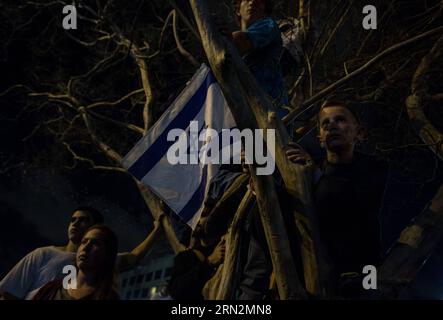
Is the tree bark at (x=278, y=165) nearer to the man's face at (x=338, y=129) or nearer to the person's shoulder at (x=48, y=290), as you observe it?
the man's face at (x=338, y=129)

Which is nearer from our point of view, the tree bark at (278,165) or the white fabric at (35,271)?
the tree bark at (278,165)

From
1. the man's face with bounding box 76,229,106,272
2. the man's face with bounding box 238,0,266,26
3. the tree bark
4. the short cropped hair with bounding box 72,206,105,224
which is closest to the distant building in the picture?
the short cropped hair with bounding box 72,206,105,224

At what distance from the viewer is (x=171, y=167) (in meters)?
4.54

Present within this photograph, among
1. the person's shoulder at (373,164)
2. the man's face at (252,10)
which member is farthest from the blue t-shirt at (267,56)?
the person's shoulder at (373,164)

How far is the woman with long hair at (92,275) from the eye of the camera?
444 cm

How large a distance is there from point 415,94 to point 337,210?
2902 mm

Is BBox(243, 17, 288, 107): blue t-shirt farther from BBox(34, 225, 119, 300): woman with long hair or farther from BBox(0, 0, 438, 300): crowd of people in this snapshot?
BBox(34, 225, 119, 300): woman with long hair

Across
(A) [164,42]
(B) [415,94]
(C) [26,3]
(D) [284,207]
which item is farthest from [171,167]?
(C) [26,3]

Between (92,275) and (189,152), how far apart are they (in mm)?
1401

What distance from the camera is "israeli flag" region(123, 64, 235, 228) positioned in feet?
14.5

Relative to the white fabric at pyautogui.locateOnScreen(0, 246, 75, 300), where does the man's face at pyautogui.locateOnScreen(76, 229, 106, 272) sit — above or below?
above

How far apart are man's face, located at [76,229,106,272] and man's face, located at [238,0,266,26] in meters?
2.40

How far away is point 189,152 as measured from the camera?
4621 mm

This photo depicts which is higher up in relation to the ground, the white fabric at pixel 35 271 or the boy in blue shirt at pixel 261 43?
the boy in blue shirt at pixel 261 43
